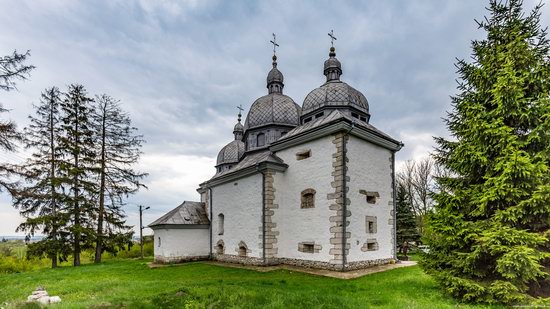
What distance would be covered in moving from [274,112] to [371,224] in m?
9.65

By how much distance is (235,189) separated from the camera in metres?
16.0

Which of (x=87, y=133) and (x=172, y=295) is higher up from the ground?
(x=87, y=133)

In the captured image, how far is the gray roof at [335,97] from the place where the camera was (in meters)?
15.1

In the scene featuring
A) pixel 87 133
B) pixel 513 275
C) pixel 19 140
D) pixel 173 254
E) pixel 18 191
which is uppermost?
pixel 87 133

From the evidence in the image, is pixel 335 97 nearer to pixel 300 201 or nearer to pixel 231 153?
pixel 300 201

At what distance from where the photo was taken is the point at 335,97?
15141 mm

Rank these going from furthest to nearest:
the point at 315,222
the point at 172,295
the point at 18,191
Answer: the point at 315,222 → the point at 18,191 → the point at 172,295

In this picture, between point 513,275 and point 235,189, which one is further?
point 235,189

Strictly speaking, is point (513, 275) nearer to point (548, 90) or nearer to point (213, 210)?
point (548, 90)

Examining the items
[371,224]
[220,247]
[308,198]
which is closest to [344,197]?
[308,198]

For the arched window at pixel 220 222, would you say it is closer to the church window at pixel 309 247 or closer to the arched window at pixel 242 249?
the arched window at pixel 242 249

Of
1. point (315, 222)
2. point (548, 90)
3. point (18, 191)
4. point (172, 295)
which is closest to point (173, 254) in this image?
point (18, 191)

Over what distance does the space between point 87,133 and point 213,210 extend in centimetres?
1002

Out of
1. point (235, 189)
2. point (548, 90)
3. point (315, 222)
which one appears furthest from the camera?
point (235, 189)
